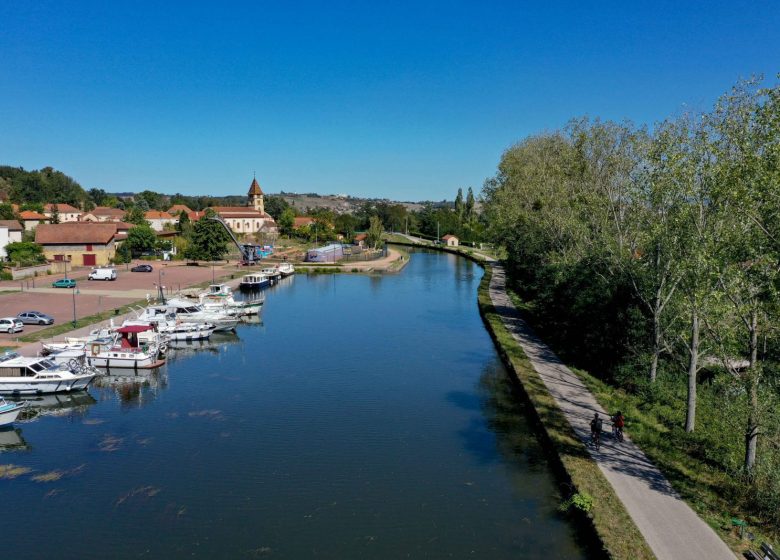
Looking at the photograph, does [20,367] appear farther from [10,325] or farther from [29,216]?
[29,216]

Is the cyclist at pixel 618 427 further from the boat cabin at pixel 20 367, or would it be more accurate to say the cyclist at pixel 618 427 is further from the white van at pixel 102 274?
the white van at pixel 102 274

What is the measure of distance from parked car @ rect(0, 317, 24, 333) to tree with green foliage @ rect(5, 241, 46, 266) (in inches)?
1208

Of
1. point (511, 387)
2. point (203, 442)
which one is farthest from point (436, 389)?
point (203, 442)

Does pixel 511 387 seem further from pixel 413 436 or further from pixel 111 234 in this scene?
pixel 111 234

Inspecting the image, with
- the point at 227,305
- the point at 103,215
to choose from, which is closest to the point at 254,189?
the point at 103,215

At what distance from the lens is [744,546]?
13.4m

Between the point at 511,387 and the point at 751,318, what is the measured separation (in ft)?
41.2

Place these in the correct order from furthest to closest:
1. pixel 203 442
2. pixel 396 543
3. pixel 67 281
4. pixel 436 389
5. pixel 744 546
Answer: pixel 67 281 < pixel 436 389 < pixel 203 442 < pixel 396 543 < pixel 744 546

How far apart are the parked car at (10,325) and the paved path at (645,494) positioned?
30154 millimetres

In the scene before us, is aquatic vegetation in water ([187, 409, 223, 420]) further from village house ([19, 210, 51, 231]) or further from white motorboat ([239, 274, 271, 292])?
village house ([19, 210, 51, 231])

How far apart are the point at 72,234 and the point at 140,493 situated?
5846 centimetres

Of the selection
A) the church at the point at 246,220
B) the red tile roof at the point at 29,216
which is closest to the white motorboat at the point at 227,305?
the church at the point at 246,220

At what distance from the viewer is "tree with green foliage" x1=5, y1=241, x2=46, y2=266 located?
61.0 metres

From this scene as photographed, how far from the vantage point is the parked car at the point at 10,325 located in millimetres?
33469
